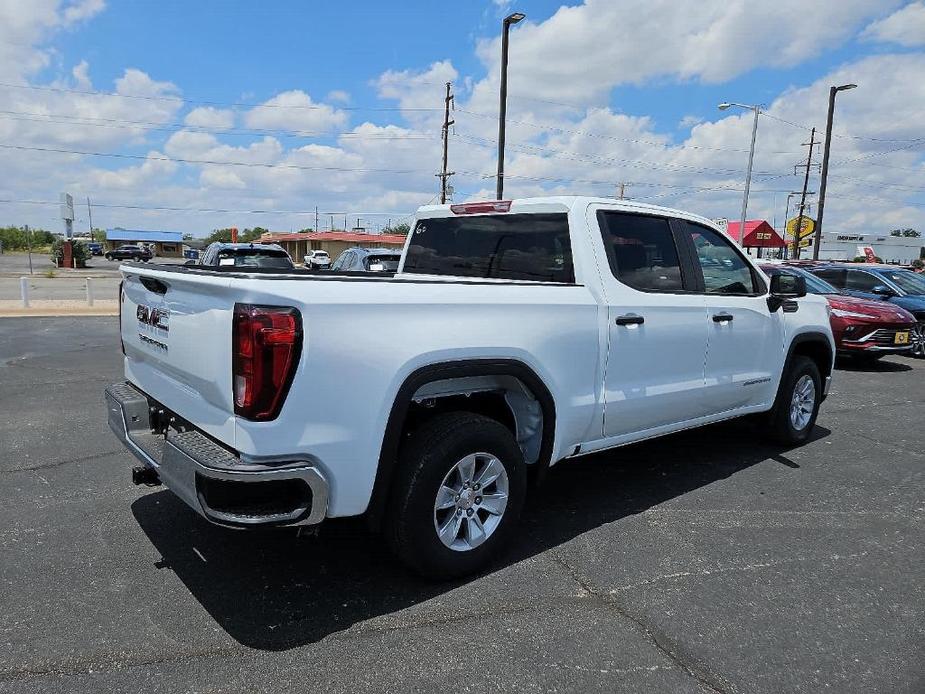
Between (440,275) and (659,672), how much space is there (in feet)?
9.50

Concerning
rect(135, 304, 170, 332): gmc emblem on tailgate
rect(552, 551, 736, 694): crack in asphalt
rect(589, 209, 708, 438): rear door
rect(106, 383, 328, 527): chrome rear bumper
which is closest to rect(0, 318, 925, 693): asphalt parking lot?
rect(552, 551, 736, 694): crack in asphalt

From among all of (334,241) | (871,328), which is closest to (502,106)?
(871,328)

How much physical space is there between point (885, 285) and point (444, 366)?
1240 cm

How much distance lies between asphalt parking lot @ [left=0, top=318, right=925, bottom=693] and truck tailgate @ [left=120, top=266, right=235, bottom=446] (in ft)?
2.84

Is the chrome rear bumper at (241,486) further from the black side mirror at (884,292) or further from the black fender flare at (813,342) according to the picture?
the black side mirror at (884,292)

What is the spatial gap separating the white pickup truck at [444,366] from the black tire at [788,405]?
629 mm

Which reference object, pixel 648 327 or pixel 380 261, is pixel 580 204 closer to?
pixel 648 327

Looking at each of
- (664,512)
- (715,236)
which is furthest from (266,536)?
(715,236)

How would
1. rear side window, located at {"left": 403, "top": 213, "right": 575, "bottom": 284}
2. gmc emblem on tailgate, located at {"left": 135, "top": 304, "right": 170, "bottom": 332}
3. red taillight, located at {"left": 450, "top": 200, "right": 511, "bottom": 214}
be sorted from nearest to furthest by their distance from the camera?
gmc emblem on tailgate, located at {"left": 135, "top": 304, "right": 170, "bottom": 332} < rear side window, located at {"left": 403, "top": 213, "right": 575, "bottom": 284} < red taillight, located at {"left": 450, "top": 200, "right": 511, "bottom": 214}

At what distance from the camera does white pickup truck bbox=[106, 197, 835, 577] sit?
104 inches

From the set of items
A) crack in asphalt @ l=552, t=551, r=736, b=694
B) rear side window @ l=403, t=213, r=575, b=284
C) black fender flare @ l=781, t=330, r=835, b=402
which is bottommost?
crack in asphalt @ l=552, t=551, r=736, b=694

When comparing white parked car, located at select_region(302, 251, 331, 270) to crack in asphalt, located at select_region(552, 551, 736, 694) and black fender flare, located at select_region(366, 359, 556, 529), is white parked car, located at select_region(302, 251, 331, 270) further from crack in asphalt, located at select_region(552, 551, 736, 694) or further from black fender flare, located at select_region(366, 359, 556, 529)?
crack in asphalt, located at select_region(552, 551, 736, 694)

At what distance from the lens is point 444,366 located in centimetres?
304

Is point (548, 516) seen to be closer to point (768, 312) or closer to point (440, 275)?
point (440, 275)
